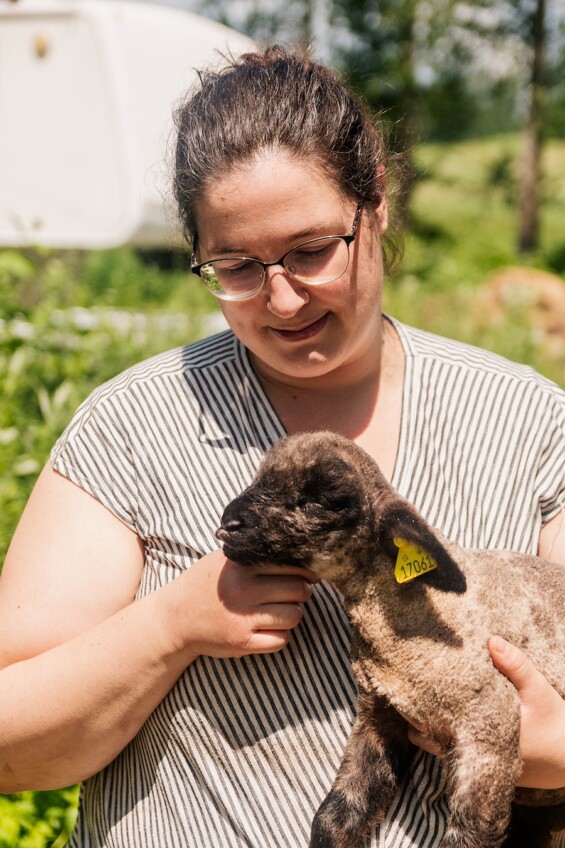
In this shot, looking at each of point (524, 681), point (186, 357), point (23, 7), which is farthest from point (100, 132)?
point (524, 681)

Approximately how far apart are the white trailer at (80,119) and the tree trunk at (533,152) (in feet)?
48.1

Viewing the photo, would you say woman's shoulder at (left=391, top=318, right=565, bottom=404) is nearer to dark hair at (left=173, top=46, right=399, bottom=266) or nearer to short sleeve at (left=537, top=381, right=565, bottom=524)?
short sleeve at (left=537, top=381, right=565, bottom=524)

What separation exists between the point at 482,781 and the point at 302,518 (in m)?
0.66

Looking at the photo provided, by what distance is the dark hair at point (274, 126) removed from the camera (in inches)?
86.2

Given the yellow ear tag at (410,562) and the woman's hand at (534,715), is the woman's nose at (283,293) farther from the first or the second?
the woman's hand at (534,715)

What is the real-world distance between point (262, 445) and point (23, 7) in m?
5.95

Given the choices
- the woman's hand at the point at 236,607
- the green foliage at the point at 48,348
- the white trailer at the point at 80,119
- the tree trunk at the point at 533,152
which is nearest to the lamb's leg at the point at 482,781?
the woman's hand at the point at 236,607

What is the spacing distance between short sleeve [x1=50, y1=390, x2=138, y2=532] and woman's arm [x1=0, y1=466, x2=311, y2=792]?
28 millimetres

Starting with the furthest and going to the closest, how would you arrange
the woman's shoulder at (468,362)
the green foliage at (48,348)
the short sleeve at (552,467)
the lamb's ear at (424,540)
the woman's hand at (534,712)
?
the green foliage at (48,348)
the woman's shoulder at (468,362)
the short sleeve at (552,467)
the woman's hand at (534,712)
the lamb's ear at (424,540)

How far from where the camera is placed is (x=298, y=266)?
86.6 inches

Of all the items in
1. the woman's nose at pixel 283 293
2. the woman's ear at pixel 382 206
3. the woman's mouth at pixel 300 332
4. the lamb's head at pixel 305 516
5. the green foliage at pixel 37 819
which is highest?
the woman's ear at pixel 382 206

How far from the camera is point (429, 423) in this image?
2410mm

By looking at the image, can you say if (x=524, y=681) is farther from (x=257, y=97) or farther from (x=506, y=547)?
(x=257, y=97)

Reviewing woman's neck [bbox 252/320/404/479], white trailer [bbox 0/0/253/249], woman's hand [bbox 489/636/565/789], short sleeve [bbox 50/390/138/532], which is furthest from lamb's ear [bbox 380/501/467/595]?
white trailer [bbox 0/0/253/249]
